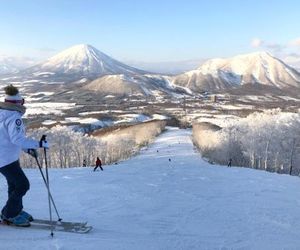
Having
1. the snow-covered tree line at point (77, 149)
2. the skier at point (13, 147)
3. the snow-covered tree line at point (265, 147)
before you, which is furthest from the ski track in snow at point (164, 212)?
the snow-covered tree line at point (77, 149)

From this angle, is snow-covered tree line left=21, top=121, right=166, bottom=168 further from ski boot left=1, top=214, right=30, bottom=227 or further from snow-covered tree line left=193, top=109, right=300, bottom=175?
ski boot left=1, top=214, right=30, bottom=227

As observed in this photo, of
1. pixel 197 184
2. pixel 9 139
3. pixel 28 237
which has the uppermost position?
pixel 9 139

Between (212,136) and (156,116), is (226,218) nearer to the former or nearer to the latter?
(212,136)

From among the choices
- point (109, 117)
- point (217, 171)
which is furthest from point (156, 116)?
point (217, 171)

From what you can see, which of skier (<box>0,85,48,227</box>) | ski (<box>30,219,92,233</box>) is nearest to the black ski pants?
skier (<box>0,85,48,227</box>)

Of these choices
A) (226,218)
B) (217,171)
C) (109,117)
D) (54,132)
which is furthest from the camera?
A: (109,117)

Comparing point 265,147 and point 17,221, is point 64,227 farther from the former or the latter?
point 265,147

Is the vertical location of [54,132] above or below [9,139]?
below

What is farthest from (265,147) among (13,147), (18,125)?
(18,125)
